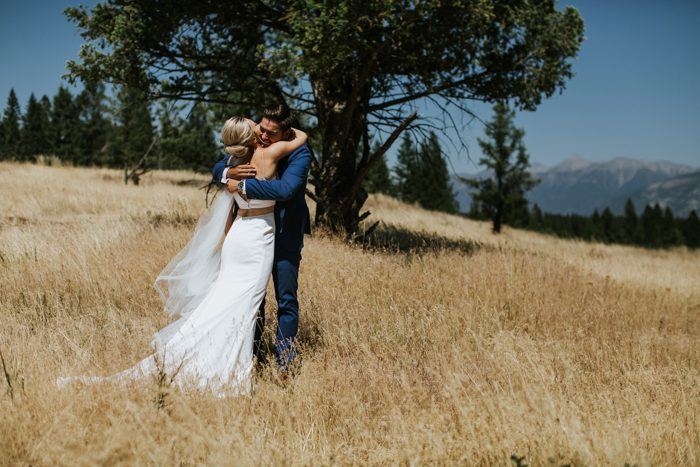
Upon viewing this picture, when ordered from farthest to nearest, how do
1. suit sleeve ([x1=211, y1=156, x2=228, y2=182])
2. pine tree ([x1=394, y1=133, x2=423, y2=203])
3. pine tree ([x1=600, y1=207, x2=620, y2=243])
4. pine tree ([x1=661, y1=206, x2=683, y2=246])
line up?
pine tree ([x1=600, y1=207, x2=620, y2=243])
pine tree ([x1=661, y1=206, x2=683, y2=246])
pine tree ([x1=394, y1=133, x2=423, y2=203])
suit sleeve ([x1=211, y1=156, x2=228, y2=182])

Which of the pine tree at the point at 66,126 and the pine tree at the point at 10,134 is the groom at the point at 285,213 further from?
the pine tree at the point at 10,134

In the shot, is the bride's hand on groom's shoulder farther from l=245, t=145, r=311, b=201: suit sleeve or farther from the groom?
l=245, t=145, r=311, b=201: suit sleeve

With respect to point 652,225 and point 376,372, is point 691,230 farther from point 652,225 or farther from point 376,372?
point 376,372

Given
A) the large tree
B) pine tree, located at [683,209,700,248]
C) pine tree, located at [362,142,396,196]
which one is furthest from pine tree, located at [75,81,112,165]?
pine tree, located at [683,209,700,248]

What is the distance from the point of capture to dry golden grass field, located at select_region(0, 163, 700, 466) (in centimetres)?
266

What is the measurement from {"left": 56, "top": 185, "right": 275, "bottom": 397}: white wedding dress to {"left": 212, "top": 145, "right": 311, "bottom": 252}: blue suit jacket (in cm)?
10

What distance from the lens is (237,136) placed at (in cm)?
364

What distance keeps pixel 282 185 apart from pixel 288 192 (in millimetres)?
70

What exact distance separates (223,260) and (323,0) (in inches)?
196

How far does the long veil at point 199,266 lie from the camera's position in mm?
3873

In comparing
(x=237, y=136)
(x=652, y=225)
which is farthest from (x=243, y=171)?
(x=652, y=225)

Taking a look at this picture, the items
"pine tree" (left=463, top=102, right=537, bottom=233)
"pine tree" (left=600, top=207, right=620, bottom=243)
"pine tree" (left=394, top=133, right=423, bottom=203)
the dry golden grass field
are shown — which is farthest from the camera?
"pine tree" (left=600, top=207, right=620, bottom=243)

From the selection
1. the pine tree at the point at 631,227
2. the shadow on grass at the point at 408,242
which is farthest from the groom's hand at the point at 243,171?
the pine tree at the point at 631,227

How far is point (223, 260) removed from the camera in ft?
12.3
